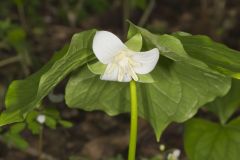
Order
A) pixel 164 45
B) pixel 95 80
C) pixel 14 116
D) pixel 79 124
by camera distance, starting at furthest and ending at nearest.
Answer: pixel 79 124 → pixel 95 80 → pixel 14 116 → pixel 164 45


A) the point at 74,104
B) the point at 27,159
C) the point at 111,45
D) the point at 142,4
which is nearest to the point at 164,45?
the point at 111,45

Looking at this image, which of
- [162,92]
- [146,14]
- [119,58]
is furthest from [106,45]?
[146,14]

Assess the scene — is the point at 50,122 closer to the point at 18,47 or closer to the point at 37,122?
the point at 37,122

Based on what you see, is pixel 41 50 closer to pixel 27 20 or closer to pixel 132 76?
pixel 27 20

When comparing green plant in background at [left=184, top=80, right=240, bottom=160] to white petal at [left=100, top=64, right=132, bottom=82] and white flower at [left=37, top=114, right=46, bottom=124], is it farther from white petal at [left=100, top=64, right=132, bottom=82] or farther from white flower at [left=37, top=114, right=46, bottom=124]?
white petal at [left=100, top=64, right=132, bottom=82]

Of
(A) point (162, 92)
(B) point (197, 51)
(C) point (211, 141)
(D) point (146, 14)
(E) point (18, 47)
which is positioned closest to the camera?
(B) point (197, 51)

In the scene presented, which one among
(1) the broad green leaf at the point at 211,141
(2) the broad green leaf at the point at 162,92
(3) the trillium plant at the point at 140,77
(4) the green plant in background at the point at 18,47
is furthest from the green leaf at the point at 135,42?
(4) the green plant in background at the point at 18,47
